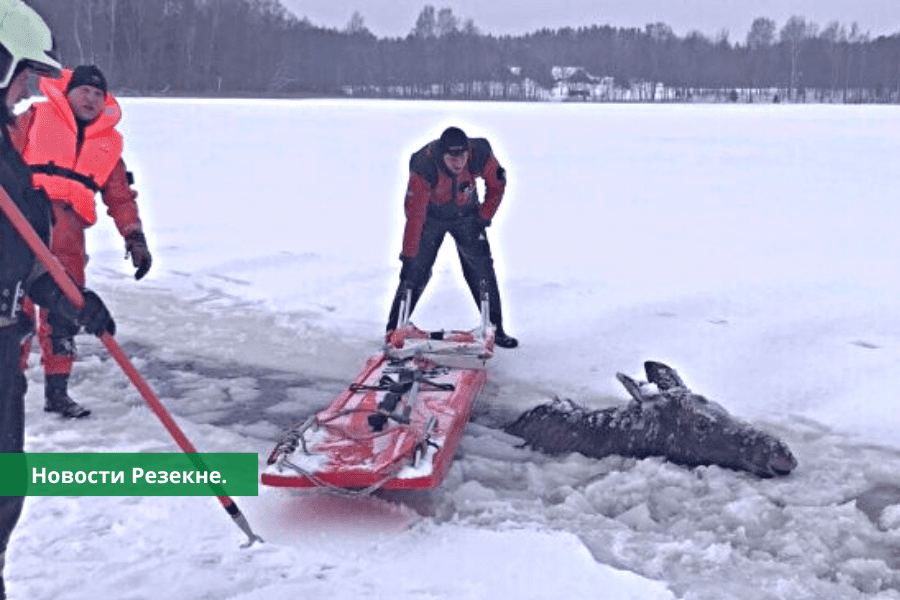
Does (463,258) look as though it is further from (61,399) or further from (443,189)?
(61,399)

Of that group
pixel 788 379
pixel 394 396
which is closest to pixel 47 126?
pixel 394 396

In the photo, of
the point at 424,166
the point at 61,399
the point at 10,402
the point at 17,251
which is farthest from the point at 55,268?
the point at 424,166

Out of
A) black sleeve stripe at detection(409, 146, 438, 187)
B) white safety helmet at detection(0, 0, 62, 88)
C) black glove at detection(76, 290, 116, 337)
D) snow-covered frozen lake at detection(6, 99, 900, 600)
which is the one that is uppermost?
white safety helmet at detection(0, 0, 62, 88)

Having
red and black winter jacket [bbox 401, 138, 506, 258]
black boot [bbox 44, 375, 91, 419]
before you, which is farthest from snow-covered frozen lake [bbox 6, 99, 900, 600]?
red and black winter jacket [bbox 401, 138, 506, 258]

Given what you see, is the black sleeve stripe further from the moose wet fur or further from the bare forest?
the bare forest

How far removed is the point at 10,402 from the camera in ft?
7.90

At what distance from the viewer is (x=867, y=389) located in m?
5.07

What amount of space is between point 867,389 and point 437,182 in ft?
8.90

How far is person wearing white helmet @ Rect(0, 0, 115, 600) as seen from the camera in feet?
7.53

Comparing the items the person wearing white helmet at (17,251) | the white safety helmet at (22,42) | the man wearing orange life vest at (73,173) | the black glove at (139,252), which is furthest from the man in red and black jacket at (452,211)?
the white safety helmet at (22,42)

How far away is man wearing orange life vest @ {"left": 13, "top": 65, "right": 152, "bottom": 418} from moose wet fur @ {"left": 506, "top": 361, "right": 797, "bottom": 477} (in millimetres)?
2038

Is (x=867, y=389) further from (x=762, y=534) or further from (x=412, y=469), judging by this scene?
(x=412, y=469)

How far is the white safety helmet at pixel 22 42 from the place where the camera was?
7.39 ft

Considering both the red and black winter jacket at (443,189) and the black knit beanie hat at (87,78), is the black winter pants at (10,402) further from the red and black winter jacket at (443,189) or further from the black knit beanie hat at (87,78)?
the red and black winter jacket at (443,189)
